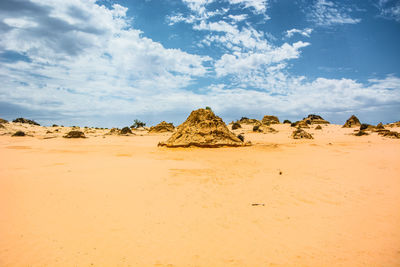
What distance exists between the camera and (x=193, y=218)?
10.5ft

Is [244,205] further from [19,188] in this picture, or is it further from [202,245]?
[19,188]

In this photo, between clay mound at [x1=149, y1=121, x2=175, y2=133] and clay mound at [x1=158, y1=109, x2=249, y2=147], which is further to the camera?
clay mound at [x1=149, y1=121, x2=175, y2=133]

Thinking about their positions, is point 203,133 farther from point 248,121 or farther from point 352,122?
point 352,122

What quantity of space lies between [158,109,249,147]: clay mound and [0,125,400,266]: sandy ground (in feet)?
17.3

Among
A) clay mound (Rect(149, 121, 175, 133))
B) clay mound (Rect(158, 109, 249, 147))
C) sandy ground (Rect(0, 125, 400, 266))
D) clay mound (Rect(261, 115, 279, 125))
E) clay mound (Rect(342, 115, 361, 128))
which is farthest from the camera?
clay mound (Rect(261, 115, 279, 125))

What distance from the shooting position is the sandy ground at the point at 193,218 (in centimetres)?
231

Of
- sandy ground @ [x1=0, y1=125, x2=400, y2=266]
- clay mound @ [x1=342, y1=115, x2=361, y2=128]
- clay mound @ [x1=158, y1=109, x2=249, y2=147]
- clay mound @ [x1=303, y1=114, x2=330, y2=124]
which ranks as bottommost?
sandy ground @ [x1=0, y1=125, x2=400, y2=266]

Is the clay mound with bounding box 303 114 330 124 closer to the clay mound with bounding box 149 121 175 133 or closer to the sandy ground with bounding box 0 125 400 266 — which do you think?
the clay mound with bounding box 149 121 175 133

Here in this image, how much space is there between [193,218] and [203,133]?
8124 millimetres

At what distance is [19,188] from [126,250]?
2936 millimetres

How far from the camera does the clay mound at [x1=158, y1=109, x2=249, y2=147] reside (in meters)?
11.0

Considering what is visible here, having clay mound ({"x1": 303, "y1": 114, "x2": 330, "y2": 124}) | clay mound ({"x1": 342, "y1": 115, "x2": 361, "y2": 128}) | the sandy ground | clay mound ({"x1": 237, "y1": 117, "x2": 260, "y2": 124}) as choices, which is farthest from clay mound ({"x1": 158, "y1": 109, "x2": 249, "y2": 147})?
clay mound ({"x1": 303, "y1": 114, "x2": 330, "y2": 124})

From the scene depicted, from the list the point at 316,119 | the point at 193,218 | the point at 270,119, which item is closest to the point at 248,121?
the point at 270,119

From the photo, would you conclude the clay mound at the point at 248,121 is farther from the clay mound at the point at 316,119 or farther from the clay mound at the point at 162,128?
the clay mound at the point at 162,128
